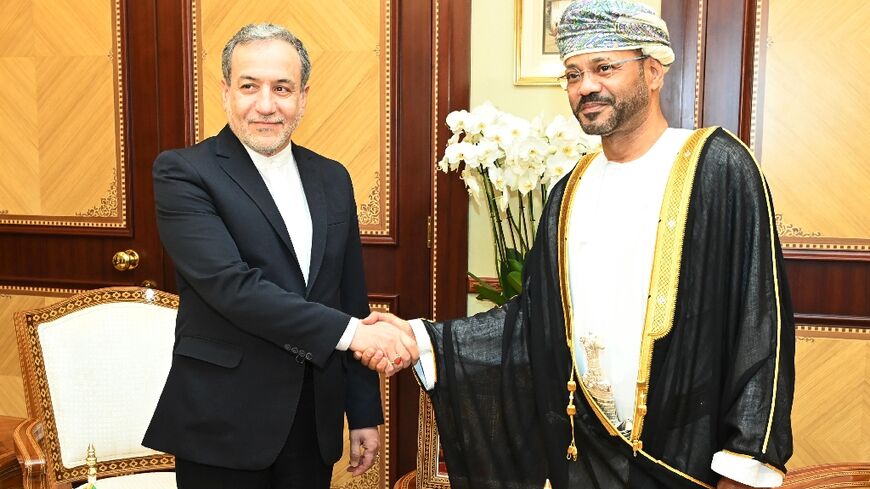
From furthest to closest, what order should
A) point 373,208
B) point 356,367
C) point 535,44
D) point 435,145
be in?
point 373,208, point 435,145, point 535,44, point 356,367

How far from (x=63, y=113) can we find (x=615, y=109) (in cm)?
260

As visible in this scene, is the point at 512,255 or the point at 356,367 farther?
the point at 512,255

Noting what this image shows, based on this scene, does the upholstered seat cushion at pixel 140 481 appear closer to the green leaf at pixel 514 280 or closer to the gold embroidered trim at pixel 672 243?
the green leaf at pixel 514 280

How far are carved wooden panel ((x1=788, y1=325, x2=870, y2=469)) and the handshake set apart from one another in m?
1.58

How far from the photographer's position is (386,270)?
332cm

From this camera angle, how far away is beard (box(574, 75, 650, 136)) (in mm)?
1853

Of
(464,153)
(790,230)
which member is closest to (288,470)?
(464,153)

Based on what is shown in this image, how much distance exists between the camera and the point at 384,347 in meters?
2.05

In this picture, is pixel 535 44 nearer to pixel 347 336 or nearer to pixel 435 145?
pixel 435 145

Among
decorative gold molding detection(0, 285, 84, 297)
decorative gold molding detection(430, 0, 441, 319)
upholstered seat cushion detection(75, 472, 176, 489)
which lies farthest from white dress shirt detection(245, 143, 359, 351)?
decorative gold molding detection(0, 285, 84, 297)

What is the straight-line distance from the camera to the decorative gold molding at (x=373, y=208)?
10.8 feet

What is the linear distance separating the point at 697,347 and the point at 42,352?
1881mm

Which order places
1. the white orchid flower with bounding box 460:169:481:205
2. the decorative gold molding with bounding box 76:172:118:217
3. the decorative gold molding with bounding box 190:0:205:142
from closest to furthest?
the white orchid flower with bounding box 460:169:481:205 < the decorative gold molding with bounding box 190:0:205:142 < the decorative gold molding with bounding box 76:172:118:217

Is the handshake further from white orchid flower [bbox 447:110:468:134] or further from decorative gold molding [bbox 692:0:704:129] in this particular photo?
decorative gold molding [bbox 692:0:704:129]
